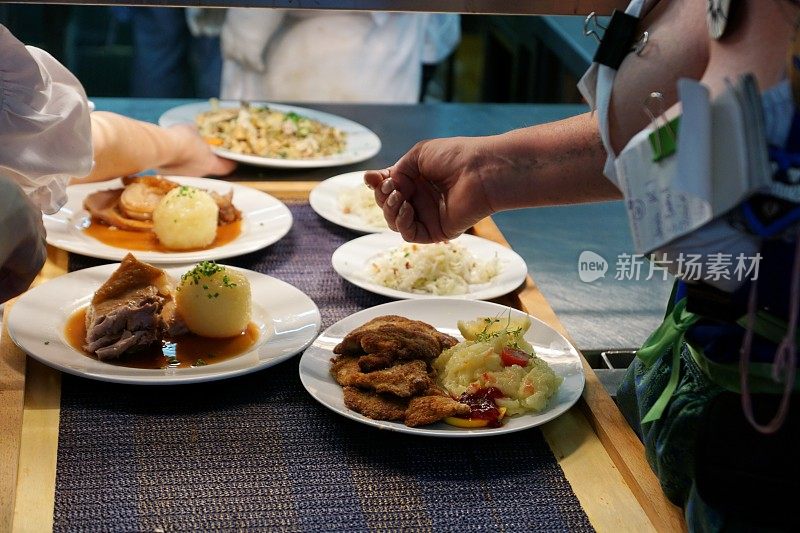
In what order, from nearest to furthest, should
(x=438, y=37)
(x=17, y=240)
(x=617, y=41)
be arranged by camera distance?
1. (x=617, y=41)
2. (x=17, y=240)
3. (x=438, y=37)

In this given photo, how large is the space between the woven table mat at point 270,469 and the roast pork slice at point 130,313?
0.19 feet

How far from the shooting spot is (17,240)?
1108mm

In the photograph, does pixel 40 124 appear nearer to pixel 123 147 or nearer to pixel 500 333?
pixel 123 147

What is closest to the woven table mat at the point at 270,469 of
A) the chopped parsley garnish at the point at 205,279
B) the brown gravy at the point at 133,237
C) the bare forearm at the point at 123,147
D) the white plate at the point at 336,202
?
the chopped parsley garnish at the point at 205,279

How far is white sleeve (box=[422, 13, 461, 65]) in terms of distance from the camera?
152 inches

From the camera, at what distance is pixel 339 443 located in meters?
1.14

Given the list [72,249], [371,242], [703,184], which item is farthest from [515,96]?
[703,184]

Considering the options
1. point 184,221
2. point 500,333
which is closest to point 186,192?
point 184,221

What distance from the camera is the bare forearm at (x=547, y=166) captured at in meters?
1.22

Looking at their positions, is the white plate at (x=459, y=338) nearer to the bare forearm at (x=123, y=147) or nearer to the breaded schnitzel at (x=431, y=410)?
the breaded schnitzel at (x=431, y=410)

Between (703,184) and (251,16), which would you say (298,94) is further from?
(703,184)

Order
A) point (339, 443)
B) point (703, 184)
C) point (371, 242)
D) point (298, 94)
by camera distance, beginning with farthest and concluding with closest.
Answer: point (298, 94)
point (371, 242)
point (339, 443)
point (703, 184)

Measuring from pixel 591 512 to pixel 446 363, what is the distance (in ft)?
0.98

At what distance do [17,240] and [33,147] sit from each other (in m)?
0.33
